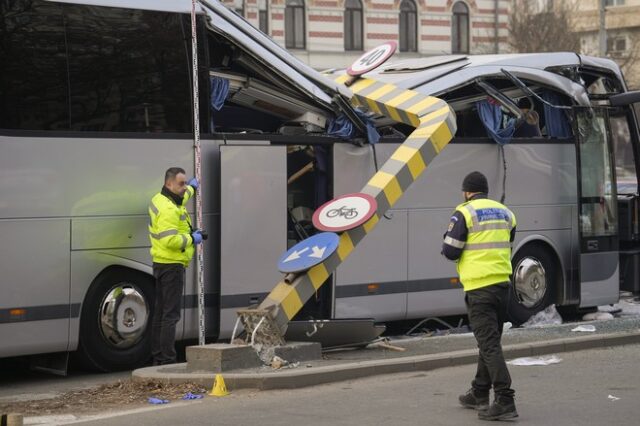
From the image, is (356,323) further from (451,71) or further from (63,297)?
(451,71)

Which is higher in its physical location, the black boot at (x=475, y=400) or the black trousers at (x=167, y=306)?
the black trousers at (x=167, y=306)

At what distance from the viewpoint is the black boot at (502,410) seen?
9.12m

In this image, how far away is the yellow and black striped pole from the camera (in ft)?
37.9

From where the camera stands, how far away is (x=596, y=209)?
55.1 ft

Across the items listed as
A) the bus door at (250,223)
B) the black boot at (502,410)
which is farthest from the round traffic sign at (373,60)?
the black boot at (502,410)

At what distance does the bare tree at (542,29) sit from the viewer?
46.5m

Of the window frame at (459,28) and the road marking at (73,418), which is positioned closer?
the road marking at (73,418)

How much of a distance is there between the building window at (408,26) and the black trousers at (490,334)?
43.6 meters

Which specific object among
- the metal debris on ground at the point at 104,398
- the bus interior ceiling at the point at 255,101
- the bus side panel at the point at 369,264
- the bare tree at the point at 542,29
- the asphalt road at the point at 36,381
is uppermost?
the bare tree at the point at 542,29

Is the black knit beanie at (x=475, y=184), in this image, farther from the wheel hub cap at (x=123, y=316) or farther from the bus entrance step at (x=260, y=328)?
the wheel hub cap at (x=123, y=316)

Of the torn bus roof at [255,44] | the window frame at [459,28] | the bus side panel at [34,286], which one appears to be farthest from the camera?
the window frame at [459,28]

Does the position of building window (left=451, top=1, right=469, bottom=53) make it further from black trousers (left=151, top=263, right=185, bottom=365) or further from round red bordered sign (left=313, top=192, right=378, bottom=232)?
black trousers (left=151, top=263, right=185, bottom=365)

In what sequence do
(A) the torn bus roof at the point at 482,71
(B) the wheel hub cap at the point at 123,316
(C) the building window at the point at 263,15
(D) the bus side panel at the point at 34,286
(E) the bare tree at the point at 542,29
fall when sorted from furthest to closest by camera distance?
(C) the building window at the point at 263,15
(E) the bare tree at the point at 542,29
(A) the torn bus roof at the point at 482,71
(B) the wheel hub cap at the point at 123,316
(D) the bus side panel at the point at 34,286

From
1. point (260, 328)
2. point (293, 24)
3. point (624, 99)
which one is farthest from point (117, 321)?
point (293, 24)
